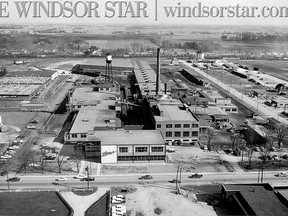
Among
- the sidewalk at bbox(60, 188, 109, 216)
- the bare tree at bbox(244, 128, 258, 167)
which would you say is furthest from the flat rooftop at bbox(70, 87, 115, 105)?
the sidewalk at bbox(60, 188, 109, 216)

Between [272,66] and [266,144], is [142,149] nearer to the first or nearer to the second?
[266,144]

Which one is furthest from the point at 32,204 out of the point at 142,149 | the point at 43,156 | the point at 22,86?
the point at 22,86

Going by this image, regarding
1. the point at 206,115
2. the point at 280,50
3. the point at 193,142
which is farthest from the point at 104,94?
the point at 280,50

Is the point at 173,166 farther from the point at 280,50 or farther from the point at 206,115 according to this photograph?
the point at 280,50

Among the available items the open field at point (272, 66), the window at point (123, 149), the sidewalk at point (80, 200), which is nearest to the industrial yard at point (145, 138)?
the window at point (123, 149)

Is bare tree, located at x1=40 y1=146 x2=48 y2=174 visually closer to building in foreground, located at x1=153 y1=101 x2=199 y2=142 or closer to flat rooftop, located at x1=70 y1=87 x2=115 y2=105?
building in foreground, located at x1=153 y1=101 x2=199 y2=142
